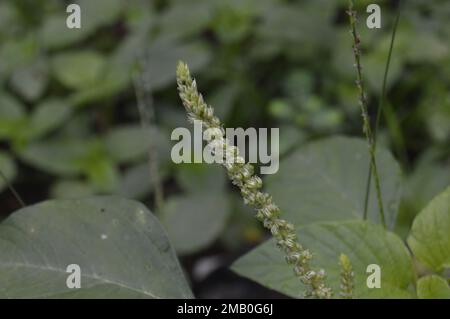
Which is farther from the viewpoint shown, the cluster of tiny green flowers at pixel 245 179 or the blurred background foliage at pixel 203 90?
the blurred background foliage at pixel 203 90

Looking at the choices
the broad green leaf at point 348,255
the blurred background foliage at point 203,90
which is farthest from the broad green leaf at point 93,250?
the blurred background foliage at point 203,90

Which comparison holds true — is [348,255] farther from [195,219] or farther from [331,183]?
[195,219]

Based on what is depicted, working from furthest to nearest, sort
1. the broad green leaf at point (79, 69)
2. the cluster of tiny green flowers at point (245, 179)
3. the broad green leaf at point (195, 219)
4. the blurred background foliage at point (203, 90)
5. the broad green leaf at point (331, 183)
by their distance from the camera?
the broad green leaf at point (79, 69)
the blurred background foliage at point (203, 90)
the broad green leaf at point (195, 219)
the broad green leaf at point (331, 183)
the cluster of tiny green flowers at point (245, 179)

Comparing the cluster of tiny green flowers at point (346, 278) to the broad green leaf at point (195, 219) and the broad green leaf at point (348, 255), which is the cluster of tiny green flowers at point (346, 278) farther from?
the broad green leaf at point (195, 219)

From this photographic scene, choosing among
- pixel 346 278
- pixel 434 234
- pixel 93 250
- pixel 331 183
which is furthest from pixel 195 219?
pixel 346 278

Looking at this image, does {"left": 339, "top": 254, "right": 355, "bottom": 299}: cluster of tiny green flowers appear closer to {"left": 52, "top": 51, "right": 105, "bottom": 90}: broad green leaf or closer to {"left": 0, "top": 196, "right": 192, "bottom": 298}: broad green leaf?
{"left": 0, "top": 196, "right": 192, "bottom": 298}: broad green leaf
